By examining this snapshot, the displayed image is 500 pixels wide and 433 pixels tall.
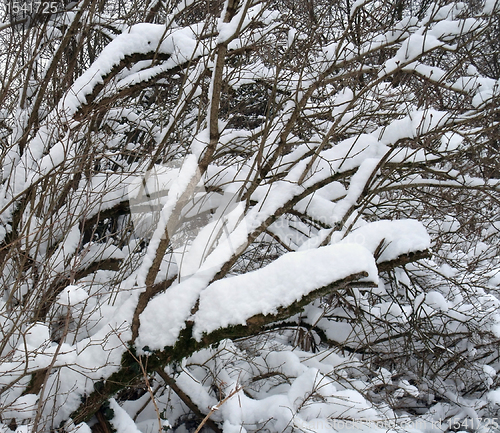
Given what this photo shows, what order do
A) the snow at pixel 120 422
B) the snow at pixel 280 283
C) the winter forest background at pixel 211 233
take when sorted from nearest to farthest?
1. the snow at pixel 280 283
2. the winter forest background at pixel 211 233
3. the snow at pixel 120 422

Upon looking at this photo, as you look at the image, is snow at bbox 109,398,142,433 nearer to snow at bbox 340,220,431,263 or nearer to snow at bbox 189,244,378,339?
snow at bbox 189,244,378,339

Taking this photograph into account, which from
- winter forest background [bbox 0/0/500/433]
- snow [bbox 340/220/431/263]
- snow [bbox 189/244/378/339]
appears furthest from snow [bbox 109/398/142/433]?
snow [bbox 340/220/431/263]

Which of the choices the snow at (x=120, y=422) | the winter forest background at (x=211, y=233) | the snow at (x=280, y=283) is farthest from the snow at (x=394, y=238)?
the snow at (x=120, y=422)

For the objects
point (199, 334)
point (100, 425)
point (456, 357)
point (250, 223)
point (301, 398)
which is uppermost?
point (250, 223)

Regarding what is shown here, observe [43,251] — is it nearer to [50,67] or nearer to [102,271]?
[102,271]

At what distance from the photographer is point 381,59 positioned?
5.69 m

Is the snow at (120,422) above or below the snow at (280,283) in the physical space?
below

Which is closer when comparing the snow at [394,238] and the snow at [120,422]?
the snow at [394,238]

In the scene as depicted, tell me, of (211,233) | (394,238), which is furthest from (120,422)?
(394,238)

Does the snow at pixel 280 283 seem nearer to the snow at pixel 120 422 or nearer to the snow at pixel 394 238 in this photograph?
the snow at pixel 394 238

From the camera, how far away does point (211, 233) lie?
2533 millimetres

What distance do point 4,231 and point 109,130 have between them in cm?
151

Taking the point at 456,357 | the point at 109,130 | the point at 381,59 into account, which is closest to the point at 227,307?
the point at 109,130

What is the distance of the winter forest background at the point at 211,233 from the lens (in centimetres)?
226
